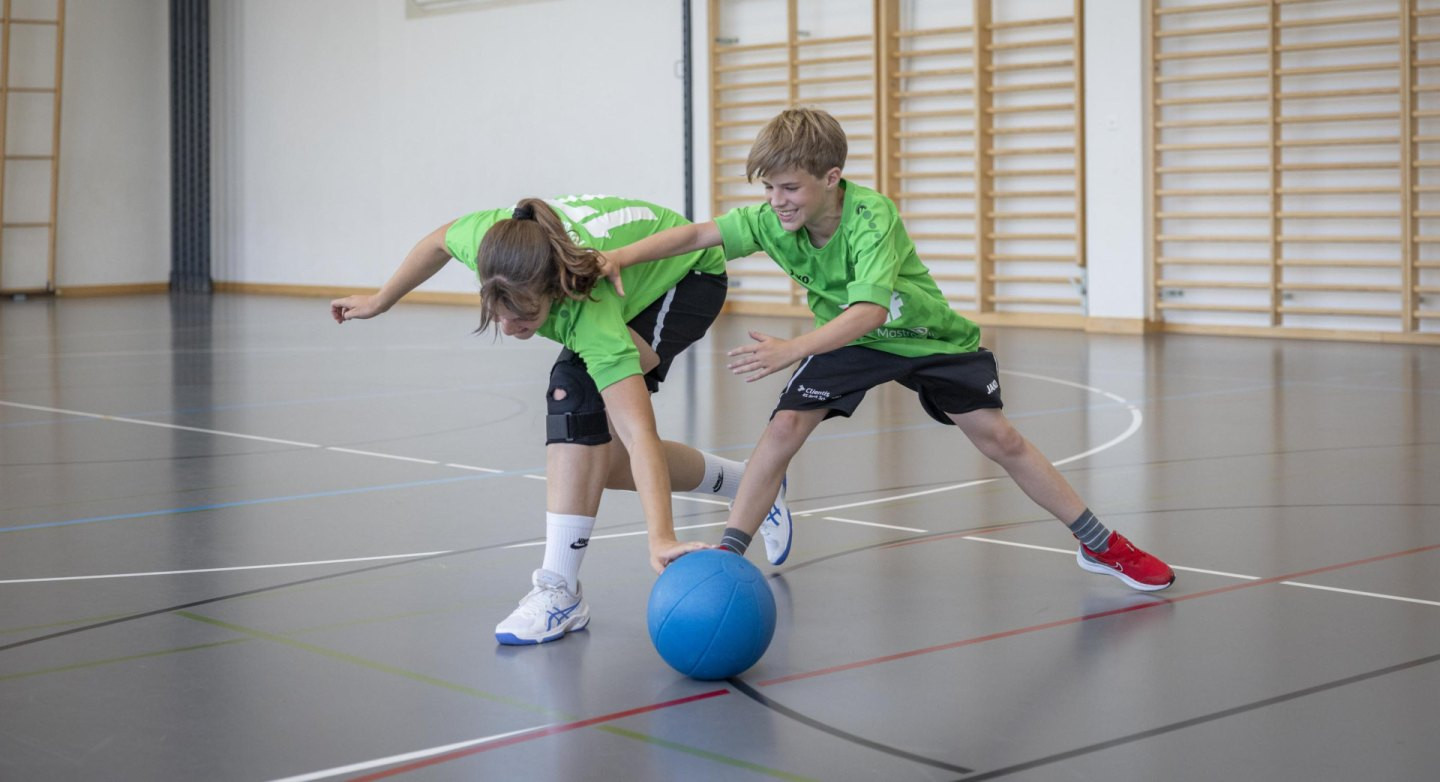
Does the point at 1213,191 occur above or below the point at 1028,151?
below

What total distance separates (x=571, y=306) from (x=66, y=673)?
44.4 inches

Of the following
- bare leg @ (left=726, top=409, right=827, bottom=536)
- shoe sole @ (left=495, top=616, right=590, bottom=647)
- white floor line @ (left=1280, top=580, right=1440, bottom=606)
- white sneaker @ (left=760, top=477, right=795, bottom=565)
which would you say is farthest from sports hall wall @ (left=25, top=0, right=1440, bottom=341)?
shoe sole @ (left=495, top=616, right=590, bottom=647)

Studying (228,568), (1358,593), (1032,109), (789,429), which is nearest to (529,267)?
(789,429)

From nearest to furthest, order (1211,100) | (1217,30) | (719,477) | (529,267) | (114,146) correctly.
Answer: (529,267), (719,477), (1217,30), (1211,100), (114,146)

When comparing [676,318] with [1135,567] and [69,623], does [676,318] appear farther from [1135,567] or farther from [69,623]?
[69,623]

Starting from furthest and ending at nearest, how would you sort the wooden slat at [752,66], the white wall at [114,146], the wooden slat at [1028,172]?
the white wall at [114,146] → the wooden slat at [752,66] → the wooden slat at [1028,172]

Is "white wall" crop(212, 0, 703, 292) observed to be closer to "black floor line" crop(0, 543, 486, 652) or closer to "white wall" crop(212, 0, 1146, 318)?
"white wall" crop(212, 0, 1146, 318)

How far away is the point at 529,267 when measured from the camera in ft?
9.46

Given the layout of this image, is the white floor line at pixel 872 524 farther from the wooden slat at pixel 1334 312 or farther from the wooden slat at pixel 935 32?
the wooden slat at pixel 935 32

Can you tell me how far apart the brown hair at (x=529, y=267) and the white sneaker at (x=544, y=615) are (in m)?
0.56

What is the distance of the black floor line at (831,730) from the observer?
233cm

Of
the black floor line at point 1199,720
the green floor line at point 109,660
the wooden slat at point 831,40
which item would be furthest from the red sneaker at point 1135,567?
the wooden slat at point 831,40

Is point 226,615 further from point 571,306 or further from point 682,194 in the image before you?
point 682,194

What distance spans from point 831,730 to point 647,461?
2.15 ft
